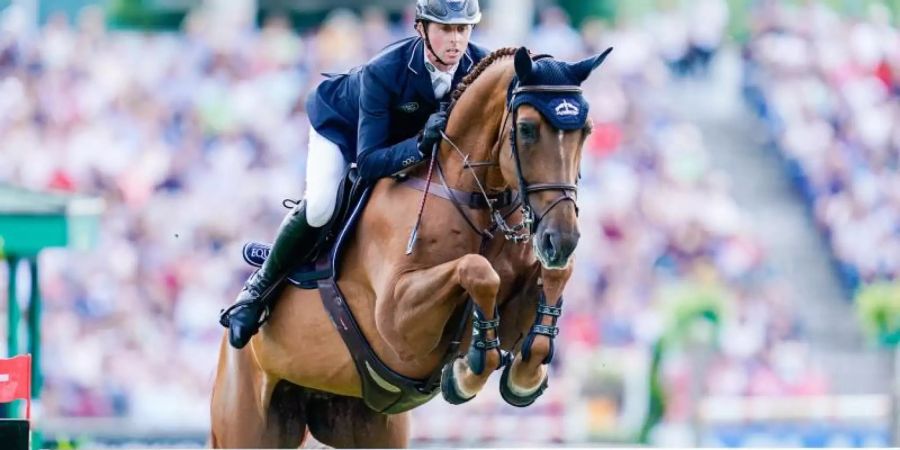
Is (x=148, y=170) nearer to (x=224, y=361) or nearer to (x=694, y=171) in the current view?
(x=694, y=171)

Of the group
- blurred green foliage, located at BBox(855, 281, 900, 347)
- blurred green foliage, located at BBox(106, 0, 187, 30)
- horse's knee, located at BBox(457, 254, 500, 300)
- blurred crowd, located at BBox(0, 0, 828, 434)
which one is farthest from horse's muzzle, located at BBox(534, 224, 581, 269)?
blurred green foliage, located at BBox(106, 0, 187, 30)

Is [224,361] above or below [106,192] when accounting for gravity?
below

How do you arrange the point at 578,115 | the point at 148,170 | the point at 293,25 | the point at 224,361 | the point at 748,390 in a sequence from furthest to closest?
the point at 293,25
the point at 148,170
the point at 748,390
the point at 224,361
the point at 578,115

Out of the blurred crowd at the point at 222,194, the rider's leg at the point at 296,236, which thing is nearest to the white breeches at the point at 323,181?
the rider's leg at the point at 296,236

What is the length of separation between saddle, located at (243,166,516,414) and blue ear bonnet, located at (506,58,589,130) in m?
0.65

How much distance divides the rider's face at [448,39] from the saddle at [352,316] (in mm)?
486

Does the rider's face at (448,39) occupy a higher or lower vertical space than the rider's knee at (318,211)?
higher

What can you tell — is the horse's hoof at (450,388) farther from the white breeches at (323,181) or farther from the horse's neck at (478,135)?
the white breeches at (323,181)

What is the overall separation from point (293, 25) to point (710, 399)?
6.60 meters

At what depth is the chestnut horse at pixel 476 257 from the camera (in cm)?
528

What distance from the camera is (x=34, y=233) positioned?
884 centimetres

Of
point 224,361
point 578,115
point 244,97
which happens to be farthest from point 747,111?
point 578,115

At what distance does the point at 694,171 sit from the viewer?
1575cm

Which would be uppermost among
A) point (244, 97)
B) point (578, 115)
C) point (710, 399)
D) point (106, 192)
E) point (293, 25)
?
point (293, 25)
